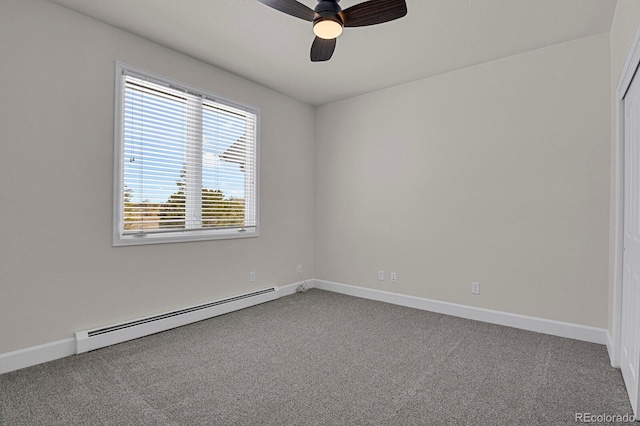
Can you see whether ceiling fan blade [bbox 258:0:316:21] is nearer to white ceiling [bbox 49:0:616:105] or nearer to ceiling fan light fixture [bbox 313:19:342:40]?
ceiling fan light fixture [bbox 313:19:342:40]

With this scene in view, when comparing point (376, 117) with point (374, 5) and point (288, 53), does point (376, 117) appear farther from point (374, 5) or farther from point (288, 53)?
point (374, 5)

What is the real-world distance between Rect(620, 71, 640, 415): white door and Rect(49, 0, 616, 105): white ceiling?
97 cm

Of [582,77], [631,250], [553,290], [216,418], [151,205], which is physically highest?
[582,77]

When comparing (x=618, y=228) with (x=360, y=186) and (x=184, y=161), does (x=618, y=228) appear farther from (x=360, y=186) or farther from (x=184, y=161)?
(x=184, y=161)

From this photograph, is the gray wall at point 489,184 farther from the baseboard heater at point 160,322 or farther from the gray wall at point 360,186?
the baseboard heater at point 160,322

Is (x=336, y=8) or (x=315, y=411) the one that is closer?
(x=315, y=411)

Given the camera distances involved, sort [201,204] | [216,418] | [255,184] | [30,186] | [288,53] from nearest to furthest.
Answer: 1. [216,418]
2. [30,186]
3. [288,53]
4. [201,204]
5. [255,184]

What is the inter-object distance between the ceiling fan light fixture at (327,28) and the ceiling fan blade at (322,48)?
Result: 0.20 metres

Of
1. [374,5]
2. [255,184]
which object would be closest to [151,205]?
[255,184]

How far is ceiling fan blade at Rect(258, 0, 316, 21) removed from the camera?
82.5 inches

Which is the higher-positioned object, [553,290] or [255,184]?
[255,184]

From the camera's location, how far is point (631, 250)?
6.95 feet

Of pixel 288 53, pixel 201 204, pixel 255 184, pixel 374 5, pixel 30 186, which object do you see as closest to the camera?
pixel 374 5

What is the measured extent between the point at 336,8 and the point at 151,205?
7.76 ft
